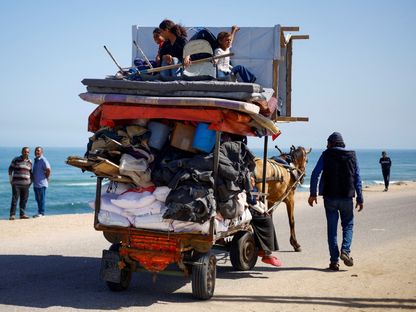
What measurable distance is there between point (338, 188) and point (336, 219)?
20.1 inches

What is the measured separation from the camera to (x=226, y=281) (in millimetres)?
9461

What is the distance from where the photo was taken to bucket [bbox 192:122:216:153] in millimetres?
8109

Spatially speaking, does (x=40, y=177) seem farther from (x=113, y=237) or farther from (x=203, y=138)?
(x=203, y=138)

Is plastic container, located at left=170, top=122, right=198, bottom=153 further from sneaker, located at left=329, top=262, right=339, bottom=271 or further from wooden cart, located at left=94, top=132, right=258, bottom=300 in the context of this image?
sneaker, located at left=329, top=262, right=339, bottom=271

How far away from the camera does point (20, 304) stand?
303 inches

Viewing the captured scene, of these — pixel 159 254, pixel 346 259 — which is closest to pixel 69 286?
pixel 159 254

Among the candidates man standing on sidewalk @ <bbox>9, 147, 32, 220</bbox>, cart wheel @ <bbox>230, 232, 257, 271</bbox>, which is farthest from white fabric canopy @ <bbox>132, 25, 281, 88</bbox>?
man standing on sidewalk @ <bbox>9, 147, 32, 220</bbox>

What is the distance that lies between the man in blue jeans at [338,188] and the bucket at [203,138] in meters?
2.86

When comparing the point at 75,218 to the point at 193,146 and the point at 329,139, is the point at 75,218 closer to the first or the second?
the point at 329,139

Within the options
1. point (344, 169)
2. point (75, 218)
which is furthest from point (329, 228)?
point (75, 218)

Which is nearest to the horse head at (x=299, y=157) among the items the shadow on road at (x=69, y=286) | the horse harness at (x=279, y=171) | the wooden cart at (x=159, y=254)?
the horse harness at (x=279, y=171)

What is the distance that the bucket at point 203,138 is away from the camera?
26.6ft

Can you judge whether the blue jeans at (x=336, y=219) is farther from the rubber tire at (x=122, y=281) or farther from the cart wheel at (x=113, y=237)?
the cart wheel at (x=113, y=237)

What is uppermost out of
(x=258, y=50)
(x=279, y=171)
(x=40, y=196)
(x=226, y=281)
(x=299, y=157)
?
→ (x=258, y=50)
